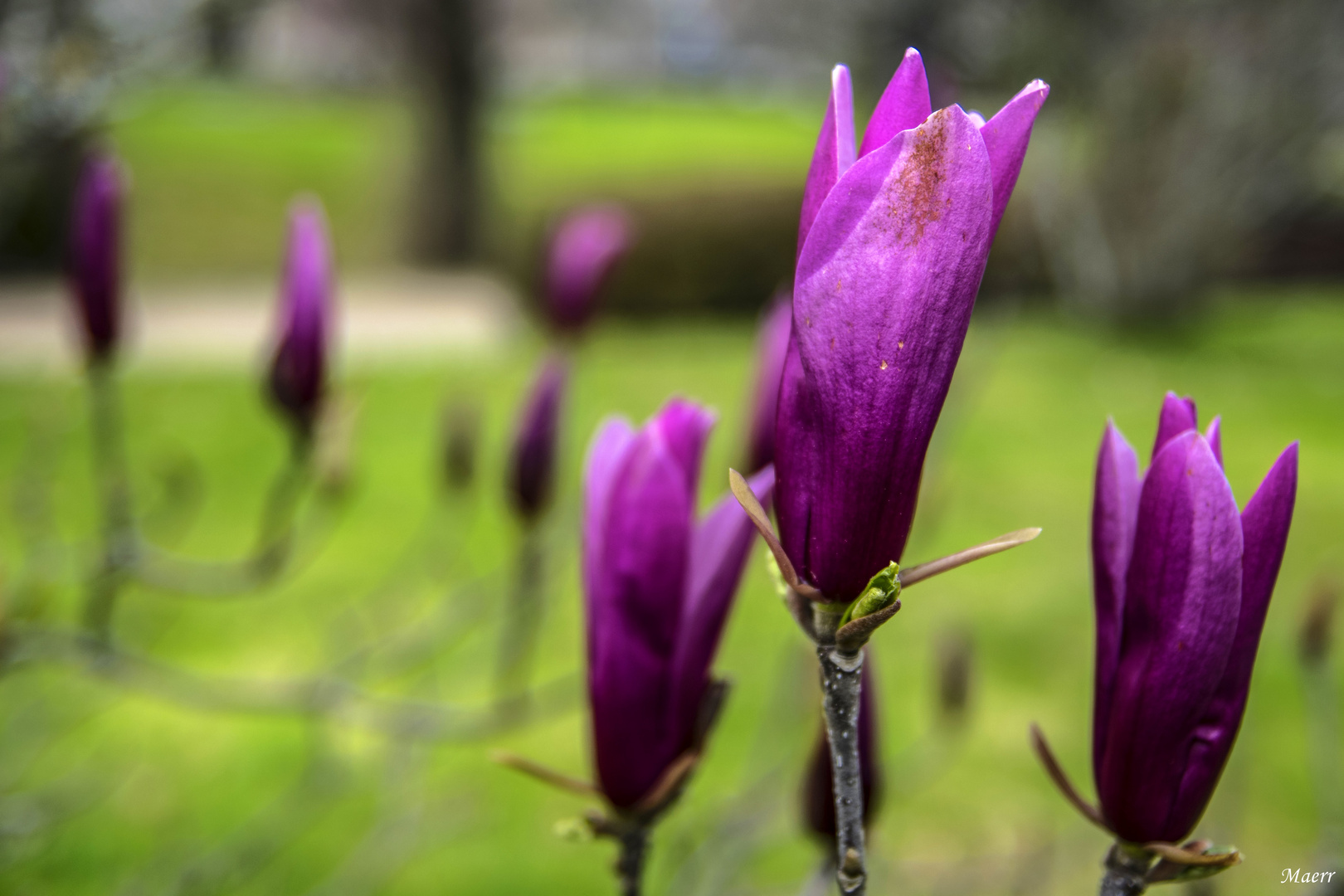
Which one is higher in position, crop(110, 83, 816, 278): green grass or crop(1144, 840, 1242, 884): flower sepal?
crop(110, 83, 816, 278): green grass

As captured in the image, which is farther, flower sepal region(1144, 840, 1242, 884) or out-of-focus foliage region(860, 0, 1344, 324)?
out-of-focus foliage region(860, 0, 1344, 324)

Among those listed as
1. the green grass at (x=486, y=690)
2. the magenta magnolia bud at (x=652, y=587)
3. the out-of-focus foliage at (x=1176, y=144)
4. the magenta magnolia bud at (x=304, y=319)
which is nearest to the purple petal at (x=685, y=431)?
the magenta magnolia bud at (x=652, y=587)

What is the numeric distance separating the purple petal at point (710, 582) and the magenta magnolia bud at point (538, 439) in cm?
71

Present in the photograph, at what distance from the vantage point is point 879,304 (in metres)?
0.50

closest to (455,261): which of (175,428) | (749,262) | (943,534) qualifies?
(749,262)

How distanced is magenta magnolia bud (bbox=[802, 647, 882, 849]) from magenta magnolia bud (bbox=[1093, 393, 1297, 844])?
233mm

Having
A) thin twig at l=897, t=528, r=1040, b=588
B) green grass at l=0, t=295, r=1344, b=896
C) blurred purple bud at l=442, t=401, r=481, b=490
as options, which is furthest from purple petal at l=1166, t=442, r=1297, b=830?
blurred purple bud at l=442, t=401, r=481, b=490

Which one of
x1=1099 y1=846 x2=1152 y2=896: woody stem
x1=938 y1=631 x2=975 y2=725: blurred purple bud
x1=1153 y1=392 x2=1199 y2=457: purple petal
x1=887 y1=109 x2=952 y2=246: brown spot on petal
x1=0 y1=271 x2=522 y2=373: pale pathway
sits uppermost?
x1=887 y1=109 x2=952 y2=246: brown spot on petal

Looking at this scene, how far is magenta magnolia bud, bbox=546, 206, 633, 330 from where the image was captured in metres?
1.63

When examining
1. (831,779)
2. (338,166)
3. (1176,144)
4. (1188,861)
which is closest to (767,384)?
(831,779)

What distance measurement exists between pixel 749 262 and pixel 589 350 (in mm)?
2477

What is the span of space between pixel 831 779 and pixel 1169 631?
13.1 inches

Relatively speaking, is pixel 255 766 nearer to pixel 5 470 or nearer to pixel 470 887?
pixel 470 887

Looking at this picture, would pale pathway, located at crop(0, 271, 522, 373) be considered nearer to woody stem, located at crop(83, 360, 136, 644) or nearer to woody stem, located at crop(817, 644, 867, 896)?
woody stem, located at crop(83, 360, 136, 644)
